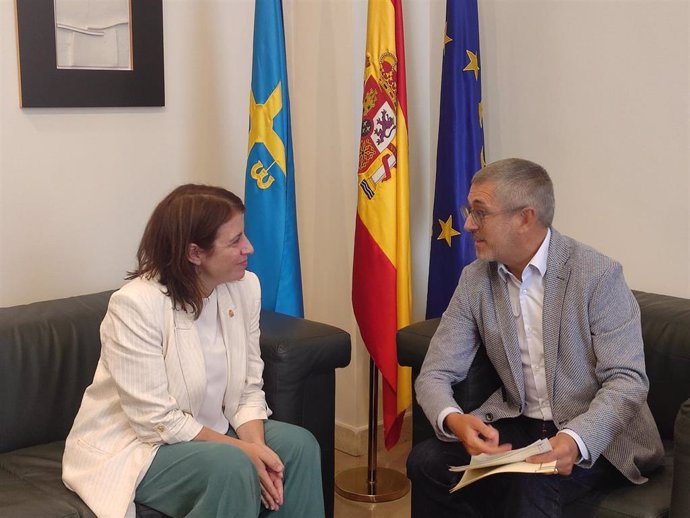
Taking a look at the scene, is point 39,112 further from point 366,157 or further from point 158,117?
point 366,157

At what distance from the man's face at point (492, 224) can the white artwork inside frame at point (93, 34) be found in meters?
1.48

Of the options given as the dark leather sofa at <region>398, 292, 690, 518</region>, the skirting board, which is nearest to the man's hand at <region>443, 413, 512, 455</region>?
the dark leather sofa at <region>398, 292, 690, 518</region>

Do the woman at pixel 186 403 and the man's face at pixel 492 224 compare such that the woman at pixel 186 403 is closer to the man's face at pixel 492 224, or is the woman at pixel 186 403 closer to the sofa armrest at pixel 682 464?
the man's face at pixel 492 224

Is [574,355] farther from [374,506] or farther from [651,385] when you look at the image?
[374,506]

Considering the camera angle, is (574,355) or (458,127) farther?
(458,127)

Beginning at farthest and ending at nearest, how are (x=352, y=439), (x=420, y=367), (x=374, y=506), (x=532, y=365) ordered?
(x=352, y=439) → (x=374, y=506) → (x=420, y=367) → (x=532, y=365)

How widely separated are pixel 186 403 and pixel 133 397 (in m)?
0.16

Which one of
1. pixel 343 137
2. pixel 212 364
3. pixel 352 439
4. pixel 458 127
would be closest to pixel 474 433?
pixel 212 364

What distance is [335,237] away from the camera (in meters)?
3.87

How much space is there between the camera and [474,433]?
2.44 m

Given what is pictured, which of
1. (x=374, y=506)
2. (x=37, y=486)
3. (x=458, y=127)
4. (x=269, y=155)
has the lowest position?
(x=374, y=506)

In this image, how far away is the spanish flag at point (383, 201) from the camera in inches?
135

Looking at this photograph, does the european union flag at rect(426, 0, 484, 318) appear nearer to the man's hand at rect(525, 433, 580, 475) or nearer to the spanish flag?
the spanish flag

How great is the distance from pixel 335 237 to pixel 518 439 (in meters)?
1.50
